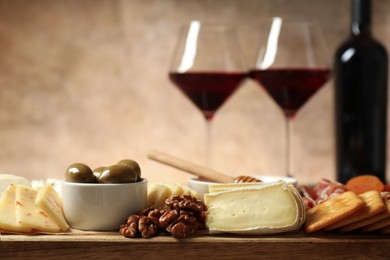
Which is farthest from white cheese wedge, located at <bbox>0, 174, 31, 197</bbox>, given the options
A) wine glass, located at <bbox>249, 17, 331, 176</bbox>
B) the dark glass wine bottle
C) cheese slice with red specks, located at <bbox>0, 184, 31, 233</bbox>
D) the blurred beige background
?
the blurred beige background

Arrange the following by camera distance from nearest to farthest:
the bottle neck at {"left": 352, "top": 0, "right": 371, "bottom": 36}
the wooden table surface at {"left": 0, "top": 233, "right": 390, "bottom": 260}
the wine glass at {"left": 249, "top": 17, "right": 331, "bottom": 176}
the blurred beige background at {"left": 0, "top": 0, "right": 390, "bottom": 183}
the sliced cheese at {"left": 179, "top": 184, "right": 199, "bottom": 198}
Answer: the wooden table surface at {"left": 0, "top": 233, "right": 390, "bottom": 260} < the sliced cheese at {"left": 179, "top": 184, "right": 199, "bottom": 198} < the wine glass at {"left": 249, "top": 17, "right": 331, "bottom": 176} < the bottle neck at {"left": 352, "top": 0, "right": 371, "bottom": 36} < the blurred beige background at {"left": 0, "top": 0, "right": 390, "bottom": 183}

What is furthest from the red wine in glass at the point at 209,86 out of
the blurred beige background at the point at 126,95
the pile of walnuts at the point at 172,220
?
the blurred beige background at the point at 126,95

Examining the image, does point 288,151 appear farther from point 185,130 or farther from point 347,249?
point 185,130

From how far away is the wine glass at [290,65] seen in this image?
5.10ft

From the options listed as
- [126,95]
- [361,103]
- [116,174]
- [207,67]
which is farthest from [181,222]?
[126,95]

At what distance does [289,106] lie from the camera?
1.57 metres

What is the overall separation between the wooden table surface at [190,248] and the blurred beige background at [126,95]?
1663 millimetres

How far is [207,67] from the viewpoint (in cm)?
155

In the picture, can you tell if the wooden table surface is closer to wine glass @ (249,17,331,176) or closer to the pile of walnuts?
the pile of walnuts

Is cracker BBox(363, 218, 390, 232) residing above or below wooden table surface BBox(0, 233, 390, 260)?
above

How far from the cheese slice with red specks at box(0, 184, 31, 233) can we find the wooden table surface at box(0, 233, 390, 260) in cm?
2

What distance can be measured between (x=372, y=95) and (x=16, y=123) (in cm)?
134

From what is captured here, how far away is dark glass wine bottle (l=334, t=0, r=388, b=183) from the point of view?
1.76 m

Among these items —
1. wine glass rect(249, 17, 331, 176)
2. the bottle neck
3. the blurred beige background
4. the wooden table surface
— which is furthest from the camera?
the blurred beige background
